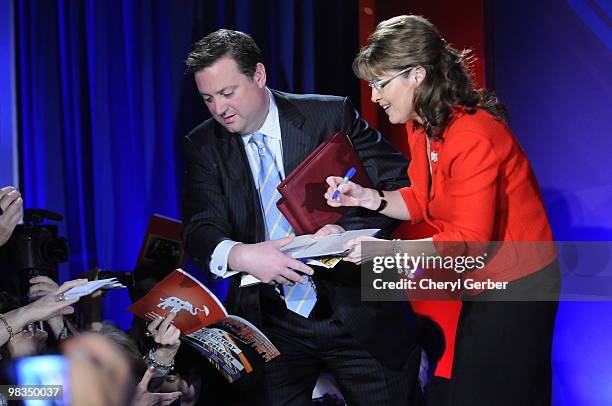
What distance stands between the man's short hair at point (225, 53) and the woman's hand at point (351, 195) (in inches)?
18.2

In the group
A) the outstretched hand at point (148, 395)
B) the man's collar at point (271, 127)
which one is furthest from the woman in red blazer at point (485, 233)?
the outstretched hand at point (148, 395)

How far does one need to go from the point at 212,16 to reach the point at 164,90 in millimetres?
426

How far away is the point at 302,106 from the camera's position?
99.2 inches

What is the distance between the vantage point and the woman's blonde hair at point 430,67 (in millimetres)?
1944

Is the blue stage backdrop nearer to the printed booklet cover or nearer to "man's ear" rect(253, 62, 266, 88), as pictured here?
"man's ear" rect(253, 62, 266, 88)

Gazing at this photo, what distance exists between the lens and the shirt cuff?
7.53 feet

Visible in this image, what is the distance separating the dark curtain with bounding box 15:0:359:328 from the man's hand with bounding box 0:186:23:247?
3.06 feet

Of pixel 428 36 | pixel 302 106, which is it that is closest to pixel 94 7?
pixel 302 106

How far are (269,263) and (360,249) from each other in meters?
0.29

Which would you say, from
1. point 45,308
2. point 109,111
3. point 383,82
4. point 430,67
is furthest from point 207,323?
point 109,111

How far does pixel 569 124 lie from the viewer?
11.2ft

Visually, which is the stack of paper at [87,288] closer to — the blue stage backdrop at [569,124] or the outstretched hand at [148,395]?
the outstretched hand at [148,395]

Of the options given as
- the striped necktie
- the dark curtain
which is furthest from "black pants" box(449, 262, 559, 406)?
the dark curtain

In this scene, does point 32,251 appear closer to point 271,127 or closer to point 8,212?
point 8,212
